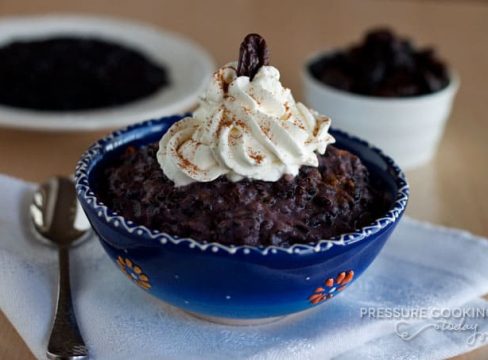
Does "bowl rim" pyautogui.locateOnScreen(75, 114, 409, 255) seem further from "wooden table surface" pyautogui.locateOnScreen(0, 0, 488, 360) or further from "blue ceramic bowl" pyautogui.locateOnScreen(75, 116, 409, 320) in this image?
"wooden table surface" pyautogui.locateOnScreen(0, 0, 488, 360)

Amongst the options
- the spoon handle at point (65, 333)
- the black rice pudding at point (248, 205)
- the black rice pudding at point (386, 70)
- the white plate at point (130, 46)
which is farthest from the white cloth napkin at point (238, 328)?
the black rice pudding at point (386, 70)

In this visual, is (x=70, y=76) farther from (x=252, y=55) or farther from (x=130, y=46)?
(x=252, y=55)

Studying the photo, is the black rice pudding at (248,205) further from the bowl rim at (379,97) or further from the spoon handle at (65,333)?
the bowl rim at (379,97)

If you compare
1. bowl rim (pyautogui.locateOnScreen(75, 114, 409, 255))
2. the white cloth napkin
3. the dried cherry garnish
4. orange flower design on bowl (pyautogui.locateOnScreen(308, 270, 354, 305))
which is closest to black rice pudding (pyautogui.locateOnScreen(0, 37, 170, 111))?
the white cloth napkin

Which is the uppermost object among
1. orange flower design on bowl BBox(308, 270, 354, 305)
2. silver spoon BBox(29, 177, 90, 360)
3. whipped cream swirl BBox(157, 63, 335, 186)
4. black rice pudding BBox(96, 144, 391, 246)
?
whipped cream swirl BBox(157, 63, 335, 186)

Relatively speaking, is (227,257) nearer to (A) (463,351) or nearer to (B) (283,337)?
(B) (283,337)
